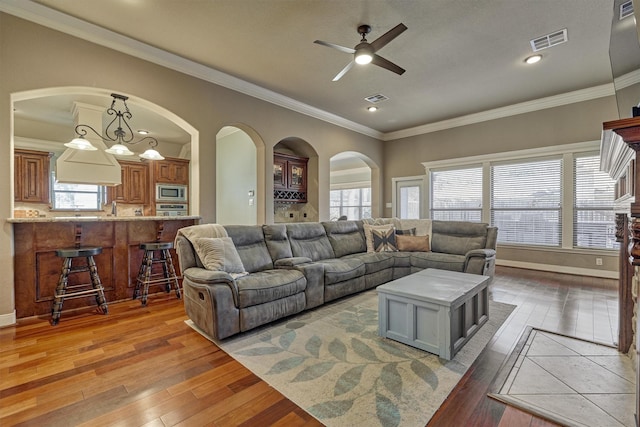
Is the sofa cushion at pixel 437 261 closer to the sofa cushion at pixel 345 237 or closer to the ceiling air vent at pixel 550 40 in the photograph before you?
the sofa cushion at pixel 345 237

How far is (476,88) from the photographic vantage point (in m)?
4.68

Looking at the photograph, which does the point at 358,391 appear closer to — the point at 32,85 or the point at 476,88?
the point at 32,85

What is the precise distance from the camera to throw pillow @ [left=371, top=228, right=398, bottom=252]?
178 inches

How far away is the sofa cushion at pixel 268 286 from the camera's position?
251 centimetres

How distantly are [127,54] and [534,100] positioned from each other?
6.53m

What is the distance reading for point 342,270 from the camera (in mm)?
3432

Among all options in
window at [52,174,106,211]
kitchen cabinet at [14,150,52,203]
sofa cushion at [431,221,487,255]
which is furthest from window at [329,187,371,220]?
kitchen cabinet at [14,150,52,203]

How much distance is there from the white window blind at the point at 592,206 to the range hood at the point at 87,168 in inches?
328

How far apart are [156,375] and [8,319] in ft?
6.70

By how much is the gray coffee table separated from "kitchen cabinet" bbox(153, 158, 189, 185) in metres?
6.43

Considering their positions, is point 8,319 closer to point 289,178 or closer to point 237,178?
point 237,178

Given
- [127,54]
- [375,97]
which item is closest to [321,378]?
[127,54]

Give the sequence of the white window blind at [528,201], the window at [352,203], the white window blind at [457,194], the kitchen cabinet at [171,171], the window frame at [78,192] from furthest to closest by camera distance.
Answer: the window at [352,203] → the kitchen cabinet at [171,171] → the white window blind at [457,194] → the window frame at [78,192] → the white window blind at [528,201]

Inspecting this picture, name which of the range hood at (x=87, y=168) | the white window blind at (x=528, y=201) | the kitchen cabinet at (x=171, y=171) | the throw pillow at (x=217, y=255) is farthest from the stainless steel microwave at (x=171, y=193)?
the white window blind at (x=528, y=201)
